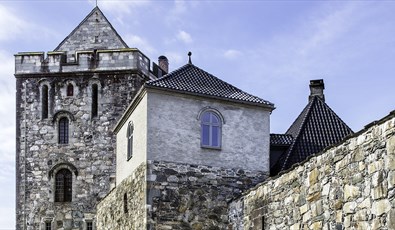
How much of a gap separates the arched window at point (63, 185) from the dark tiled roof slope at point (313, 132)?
11.3 metres

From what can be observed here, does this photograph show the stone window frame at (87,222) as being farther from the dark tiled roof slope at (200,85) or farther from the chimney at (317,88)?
the dark tiled roof slope at (200,85)

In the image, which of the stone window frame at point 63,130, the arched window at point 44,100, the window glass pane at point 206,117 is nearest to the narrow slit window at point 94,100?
the stone window frame at point 63,130

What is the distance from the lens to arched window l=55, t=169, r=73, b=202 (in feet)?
101

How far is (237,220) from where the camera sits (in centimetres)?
1795

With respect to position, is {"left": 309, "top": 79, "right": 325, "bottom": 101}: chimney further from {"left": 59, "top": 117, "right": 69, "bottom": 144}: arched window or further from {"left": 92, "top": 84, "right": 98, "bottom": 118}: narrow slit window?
{"left": 59, "top": 117, "right": 69, "bottom": 144}: arched window

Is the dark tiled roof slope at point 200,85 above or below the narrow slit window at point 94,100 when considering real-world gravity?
below

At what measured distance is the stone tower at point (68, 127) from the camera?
30.6 metres

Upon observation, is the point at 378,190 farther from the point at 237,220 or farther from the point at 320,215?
the point at 237,220

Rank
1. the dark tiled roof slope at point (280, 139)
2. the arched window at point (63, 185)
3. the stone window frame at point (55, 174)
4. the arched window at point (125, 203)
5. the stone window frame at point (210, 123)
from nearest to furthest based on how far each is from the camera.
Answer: the stone window frame at point (210, 123) → the arched window at point (125, 203) → the dark tiled roof slope at point (280, 139) → the stone window frame at point (55, 174) → the arched window at point (63, 185)

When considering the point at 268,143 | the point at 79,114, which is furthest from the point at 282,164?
the point at 79,114

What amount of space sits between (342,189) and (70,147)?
20.5m

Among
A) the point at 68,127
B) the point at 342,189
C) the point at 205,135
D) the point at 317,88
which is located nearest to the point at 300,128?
the point at 317,88

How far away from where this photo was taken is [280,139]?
71.7 ft

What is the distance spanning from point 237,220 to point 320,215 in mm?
5123
